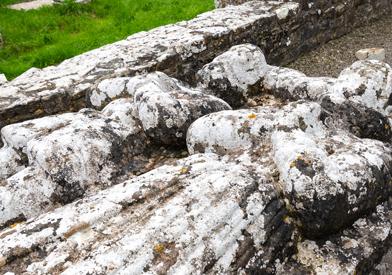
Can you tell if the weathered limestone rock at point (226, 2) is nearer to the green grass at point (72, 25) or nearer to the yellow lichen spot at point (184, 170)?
the green grass at point (72, 25)

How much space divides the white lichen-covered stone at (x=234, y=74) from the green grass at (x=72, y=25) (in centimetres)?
530

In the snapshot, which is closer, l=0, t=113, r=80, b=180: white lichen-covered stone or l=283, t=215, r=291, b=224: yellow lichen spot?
l=283, t=215, r=291, b=224: yellow lichen spot

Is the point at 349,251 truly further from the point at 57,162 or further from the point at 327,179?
the point at 57,162

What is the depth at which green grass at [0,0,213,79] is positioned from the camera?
340 inches

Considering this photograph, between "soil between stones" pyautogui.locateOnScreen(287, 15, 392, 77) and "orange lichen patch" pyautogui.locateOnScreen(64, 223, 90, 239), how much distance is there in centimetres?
461

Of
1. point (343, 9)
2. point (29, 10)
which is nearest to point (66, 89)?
point (343, 9)

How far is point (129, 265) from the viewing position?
2.06 metres

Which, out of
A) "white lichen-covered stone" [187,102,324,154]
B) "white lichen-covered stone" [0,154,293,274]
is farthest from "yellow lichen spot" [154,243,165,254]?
"white lichen-covered stone" [187,102,324,154]

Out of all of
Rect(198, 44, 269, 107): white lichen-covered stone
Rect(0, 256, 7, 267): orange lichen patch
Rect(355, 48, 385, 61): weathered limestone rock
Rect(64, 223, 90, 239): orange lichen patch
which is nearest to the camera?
Rect(0, 256, 7, 267): orange lichen patch

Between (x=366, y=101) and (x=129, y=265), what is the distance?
83.8 inches

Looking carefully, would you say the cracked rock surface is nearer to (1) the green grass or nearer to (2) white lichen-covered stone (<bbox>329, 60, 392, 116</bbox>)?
(2) white lichen-covered stone (<bbox>329, 60, 392, 116</bbox>)

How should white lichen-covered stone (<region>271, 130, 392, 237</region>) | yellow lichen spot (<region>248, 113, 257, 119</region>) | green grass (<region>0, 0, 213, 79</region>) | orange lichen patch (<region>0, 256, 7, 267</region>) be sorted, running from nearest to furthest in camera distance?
orange lichen patch (<region>0, 256, 7, 267</region>) → white lichen-covered stone (<region>271, 130, 392, 237</region>) → yellow lichen spot (<region>248, 113, 257, 119</region>) → green grass (<region>0, 0, 213, 79</region>)

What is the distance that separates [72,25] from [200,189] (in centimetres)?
868

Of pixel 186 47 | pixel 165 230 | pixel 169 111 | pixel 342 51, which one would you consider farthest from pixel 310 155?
pixel 342 51
